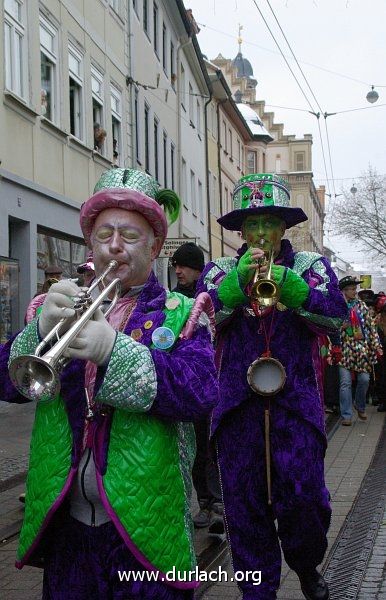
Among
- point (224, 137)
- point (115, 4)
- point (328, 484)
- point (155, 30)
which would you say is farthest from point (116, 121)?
point (224, 137)

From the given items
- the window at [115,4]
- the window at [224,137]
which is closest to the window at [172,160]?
the window at [115,4]

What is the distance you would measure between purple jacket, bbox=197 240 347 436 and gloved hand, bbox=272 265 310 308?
0.03m

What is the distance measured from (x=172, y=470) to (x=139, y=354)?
13.5 inches

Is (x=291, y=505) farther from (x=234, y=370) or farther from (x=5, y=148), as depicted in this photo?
(x=5, y=148)

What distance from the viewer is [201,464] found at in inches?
232

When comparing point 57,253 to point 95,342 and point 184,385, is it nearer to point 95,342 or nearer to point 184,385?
point 184,385

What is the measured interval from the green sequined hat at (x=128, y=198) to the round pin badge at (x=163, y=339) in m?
0.35

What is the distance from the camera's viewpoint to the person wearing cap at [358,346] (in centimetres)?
1116

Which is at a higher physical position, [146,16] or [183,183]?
[146,16]

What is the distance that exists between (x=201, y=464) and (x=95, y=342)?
3855 millimetres

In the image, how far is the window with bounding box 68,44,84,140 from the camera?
15.9 m

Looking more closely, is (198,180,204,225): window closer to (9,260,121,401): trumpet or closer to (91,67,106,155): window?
(91,67,106,155): window

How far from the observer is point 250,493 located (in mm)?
3719

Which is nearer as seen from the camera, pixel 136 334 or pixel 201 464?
pixel 136 334
